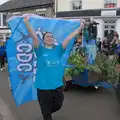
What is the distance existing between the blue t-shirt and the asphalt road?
1.35 meters

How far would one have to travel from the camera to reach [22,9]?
31969 mm

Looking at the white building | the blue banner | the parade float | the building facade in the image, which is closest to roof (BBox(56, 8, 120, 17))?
the white building

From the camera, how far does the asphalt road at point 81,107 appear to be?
5922 millimetres

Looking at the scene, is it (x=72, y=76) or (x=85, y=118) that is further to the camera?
(x=72, y=76)

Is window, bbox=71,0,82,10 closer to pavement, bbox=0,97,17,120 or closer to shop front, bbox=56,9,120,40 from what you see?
shop front, bbox=56,9,120,40

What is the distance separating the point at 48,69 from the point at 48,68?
0.05 feet

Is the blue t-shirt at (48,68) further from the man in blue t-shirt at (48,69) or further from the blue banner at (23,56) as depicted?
the blue banner at (23,56)

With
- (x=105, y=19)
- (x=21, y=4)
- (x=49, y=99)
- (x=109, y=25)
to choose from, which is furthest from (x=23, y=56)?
(x=21, y=4)

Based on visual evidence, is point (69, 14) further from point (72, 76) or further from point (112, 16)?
point (72, 76)

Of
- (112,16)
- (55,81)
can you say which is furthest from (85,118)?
(112,16)

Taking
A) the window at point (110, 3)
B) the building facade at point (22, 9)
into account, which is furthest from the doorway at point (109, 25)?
the building facade at point (22, 9)

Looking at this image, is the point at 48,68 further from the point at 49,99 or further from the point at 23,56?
the point at 23,56

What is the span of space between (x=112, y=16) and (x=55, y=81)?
799 inches

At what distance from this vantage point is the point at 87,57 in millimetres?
8312
